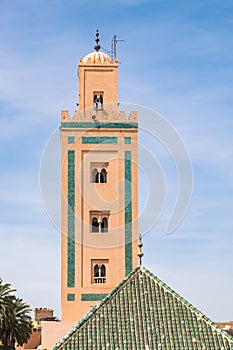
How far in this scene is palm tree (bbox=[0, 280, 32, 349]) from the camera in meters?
33.2

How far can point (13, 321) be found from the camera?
1336 inches

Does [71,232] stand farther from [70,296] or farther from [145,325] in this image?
[145,325]

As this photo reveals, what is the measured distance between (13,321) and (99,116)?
29.1 feet

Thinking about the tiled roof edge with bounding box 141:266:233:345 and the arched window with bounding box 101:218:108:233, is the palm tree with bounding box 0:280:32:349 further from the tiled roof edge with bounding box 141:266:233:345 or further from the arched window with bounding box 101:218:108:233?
the tiled roof edge with bounding box 141:266:233:345

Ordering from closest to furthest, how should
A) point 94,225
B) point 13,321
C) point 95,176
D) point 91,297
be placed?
point 91,297 → point 94,225 → point 95,176 → point 13,321

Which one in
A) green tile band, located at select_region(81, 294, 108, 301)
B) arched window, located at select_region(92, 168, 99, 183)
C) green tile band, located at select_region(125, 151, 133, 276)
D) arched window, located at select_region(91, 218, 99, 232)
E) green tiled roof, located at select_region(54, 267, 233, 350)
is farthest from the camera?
arched window, located at select_region(92, 168, 99, 183)

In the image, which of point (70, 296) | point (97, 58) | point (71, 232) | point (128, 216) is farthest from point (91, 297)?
point (97, 58)

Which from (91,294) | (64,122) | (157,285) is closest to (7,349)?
(91,294)

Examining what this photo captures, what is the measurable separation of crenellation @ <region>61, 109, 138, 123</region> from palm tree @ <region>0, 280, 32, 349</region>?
23.9 ft

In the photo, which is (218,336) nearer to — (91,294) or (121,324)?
(121,324)

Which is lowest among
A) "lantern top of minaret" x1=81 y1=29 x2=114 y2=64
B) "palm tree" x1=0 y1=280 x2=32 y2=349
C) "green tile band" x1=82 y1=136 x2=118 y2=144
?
"palm tree" x1=0 y1=280 x2=32 y2=349

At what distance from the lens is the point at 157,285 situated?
1758 cm

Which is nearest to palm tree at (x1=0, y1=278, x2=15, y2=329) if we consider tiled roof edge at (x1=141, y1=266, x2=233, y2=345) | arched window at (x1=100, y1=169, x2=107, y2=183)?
arched window at (x1=100, y1=169, x2=107, y2=183)

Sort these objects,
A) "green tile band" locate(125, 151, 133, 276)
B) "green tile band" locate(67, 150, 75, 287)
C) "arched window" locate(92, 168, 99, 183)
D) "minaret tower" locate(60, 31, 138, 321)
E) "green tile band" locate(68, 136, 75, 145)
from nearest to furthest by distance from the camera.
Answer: "green tile band" locate(67, 150, 75, 287)
"minaret tower" locate(60, 31, 138, 321)
"green tile band" locate(125, 151, 133, 276)
"green tile band" locate(68, 136, 75, 145)
"arched window" locate(92, 168, 99, 183)
